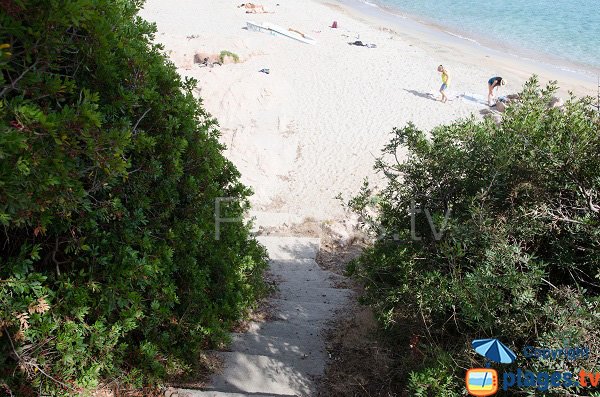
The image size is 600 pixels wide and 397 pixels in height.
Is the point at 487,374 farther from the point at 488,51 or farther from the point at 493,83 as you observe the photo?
the point at 488,51

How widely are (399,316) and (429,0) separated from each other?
4238 cm

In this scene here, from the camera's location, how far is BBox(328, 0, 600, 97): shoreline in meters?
23.7

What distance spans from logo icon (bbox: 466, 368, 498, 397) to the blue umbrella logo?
0.34 feet

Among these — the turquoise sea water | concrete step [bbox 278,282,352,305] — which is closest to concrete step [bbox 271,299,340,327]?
concrete step [bbox 278,282,352,305]

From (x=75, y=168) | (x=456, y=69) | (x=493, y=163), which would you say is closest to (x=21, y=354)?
(x=75, y=168)

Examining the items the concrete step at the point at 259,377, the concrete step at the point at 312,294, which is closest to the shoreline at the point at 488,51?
the concrete step at the point at 312,294

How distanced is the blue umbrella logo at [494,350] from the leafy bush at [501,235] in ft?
0.49

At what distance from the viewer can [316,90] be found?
1984cm

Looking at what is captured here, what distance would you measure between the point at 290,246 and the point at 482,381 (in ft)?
24.3

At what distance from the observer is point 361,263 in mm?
6133
